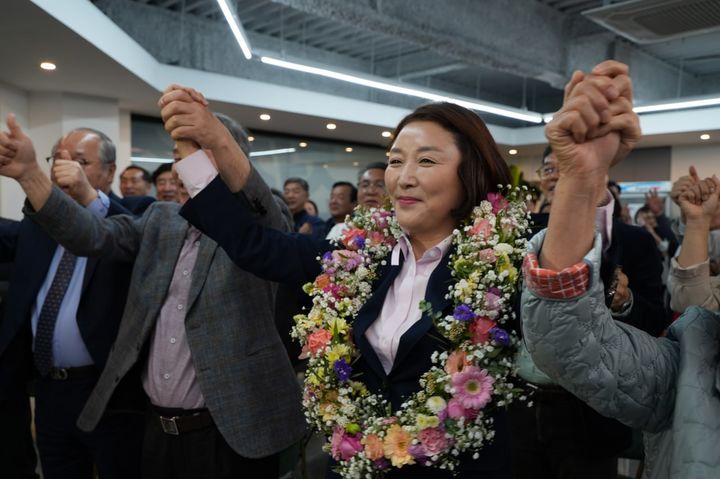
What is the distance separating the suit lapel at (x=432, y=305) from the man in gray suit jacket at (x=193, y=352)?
58 cm

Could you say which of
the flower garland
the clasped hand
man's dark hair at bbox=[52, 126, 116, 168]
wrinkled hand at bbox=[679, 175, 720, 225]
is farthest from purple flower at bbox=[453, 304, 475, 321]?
man's dark hair at bbox=[52, 126, 116, 168]

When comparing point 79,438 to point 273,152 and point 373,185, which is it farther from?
point 273,152

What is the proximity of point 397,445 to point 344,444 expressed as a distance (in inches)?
5.7

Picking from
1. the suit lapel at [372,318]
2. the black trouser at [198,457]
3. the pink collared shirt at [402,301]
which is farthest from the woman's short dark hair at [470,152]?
the black trouser at [198,457]

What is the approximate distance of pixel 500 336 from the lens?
1397mm

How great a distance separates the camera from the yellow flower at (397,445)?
1.35 meters

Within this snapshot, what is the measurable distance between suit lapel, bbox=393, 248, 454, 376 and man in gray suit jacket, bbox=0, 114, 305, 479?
0.58 metres

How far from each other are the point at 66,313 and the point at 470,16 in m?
4.74

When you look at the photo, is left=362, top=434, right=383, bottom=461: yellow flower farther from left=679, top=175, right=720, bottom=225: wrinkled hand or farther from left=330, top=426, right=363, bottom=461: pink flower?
left=679, top=175, right=720, bottom=225: wrinkled hand

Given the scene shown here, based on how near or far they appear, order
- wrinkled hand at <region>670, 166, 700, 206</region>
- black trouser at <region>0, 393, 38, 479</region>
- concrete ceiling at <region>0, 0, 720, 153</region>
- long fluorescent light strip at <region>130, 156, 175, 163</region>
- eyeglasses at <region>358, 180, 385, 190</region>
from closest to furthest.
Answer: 1. wrinkled hand at <region>670, 166, 700, 206</region>
2. black trouser at <region>0, 393, 38, 479</region>
3. eyeglasses at <region>358, 180, 385, 190</region>
4. concrete ceiling at <region>0, 0, 720, 153</region>
5. long fluorescent light strip at <region>130, 156, 175, 163</region>

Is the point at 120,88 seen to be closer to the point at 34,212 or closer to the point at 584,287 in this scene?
the point at 34,212

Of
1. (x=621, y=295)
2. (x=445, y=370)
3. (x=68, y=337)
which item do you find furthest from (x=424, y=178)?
(x=68, y=337)

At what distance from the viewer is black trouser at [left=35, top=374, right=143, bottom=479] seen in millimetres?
2250

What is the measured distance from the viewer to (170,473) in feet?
6.43
